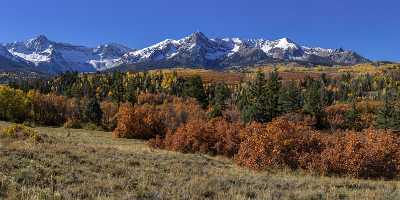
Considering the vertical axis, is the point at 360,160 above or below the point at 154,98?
above

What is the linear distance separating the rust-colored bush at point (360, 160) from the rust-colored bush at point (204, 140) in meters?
19.3

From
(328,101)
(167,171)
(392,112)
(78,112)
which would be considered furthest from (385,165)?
(328,101)

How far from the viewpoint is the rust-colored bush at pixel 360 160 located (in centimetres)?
3488

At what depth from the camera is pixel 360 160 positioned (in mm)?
35250

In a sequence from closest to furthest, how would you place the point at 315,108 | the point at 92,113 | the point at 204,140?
the point at 204,140 < the point at 92,113 < the point at 315,108

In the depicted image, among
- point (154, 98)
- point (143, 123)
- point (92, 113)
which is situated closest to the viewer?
point (143, 123)

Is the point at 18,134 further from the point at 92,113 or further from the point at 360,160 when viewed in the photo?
the point at 92,113

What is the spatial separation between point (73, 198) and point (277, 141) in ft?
85.3

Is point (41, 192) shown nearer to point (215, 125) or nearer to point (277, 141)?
point (277, 141)

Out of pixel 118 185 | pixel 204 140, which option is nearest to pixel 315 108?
pixel 204 140

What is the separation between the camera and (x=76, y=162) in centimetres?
2222

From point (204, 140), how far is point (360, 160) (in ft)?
89.0

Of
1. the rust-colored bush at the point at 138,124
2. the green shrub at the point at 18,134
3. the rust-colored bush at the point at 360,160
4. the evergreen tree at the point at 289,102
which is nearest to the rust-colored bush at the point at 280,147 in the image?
the rust-colored bush at the point at 360,160

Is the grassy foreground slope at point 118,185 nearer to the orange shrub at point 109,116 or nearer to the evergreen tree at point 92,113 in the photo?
the orange shrub at point 109,116
